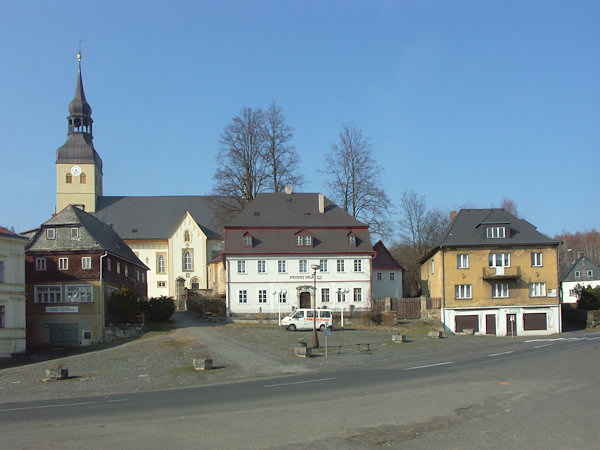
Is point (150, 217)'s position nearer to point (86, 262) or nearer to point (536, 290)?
point (86, 262)

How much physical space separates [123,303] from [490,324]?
100ft

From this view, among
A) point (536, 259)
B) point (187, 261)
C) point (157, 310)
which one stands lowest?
point (157, 310)

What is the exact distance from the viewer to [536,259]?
53.6 m

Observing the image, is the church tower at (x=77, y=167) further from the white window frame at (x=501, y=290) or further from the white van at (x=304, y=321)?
the white window frame at (x=501, y=290)

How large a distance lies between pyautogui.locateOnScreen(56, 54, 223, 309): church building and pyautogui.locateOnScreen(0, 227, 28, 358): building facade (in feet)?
130

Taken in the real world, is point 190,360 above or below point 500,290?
below

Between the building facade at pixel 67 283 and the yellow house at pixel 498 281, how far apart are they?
92.8 feet

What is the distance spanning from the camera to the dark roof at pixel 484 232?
53.2 metres

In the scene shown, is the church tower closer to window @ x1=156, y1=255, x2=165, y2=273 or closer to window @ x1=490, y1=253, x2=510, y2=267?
window @ x1=156, y1=255, x2=165, y2=273

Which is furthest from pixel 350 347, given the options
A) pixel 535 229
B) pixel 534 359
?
pixel 535 229

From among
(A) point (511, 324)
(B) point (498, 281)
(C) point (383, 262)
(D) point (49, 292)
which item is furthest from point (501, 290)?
(D) point (49, 292)

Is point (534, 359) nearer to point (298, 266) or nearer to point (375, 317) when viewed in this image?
point (375, 317)

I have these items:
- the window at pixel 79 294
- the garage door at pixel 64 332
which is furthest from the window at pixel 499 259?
the garage door at pixel 64 332

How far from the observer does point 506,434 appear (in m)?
12.2
